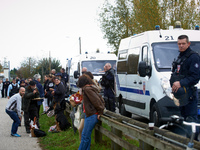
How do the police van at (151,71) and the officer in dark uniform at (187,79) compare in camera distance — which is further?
the police van at (151,71)

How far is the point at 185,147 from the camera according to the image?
13.4ft

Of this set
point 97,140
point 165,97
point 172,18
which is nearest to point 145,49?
point 165,97

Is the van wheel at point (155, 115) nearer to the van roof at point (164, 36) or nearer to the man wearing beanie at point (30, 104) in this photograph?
the van roof at point (164, 36)

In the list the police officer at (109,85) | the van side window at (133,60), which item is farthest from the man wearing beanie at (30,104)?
the van side window at (133,60)

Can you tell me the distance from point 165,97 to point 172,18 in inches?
618

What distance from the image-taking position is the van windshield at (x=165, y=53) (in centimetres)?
912

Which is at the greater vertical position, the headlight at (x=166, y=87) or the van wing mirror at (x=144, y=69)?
the van wing mirror at (x=144, y=69)

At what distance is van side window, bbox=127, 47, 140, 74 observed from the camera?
34.7 feet

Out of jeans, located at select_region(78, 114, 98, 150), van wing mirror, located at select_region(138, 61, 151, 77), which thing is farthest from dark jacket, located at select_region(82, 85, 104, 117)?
van wing mirror, located at select_region(138, 61, 151, 77)

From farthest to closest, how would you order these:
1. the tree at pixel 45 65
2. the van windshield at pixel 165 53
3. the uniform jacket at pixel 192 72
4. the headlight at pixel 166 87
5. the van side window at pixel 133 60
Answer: the tree at pixel 45 65
the van side window at pixel 133 60
the van windshield at pixel 165 53
the headlight at pixel 166 87
the uniform jacket at pixel 192 72

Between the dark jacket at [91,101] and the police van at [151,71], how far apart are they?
2.23 metres

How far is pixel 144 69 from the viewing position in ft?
29.8

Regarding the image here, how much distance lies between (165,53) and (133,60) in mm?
1642

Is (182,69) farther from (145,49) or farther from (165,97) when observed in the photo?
(145,49)
